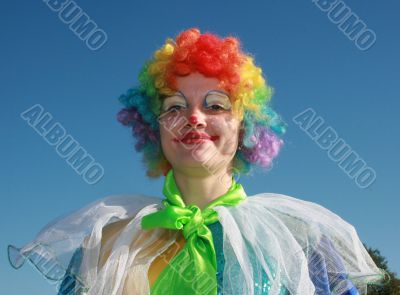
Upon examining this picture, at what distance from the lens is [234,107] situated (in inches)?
117

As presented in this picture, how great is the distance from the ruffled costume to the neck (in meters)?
0.04

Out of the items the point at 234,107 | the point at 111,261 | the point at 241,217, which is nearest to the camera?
the point at 111,261

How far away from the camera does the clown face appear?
286cm

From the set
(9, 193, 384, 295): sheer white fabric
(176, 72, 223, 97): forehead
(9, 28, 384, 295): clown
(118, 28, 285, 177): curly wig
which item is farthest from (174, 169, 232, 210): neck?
(176, 72, 223, 97): forehead

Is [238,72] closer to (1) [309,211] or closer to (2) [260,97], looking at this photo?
(2) [260,97]

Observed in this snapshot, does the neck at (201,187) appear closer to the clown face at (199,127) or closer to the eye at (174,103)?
the clown face at (199,127)

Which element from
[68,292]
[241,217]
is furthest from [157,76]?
[68,292]

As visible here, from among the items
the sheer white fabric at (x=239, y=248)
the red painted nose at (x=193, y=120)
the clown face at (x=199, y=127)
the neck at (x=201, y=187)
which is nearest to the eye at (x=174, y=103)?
the clown face at (x=199, y=127)

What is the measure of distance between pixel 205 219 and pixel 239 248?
26 cm

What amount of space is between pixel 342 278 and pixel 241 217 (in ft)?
1.68

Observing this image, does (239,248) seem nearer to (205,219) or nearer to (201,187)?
(205,219)

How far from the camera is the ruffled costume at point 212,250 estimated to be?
254cm

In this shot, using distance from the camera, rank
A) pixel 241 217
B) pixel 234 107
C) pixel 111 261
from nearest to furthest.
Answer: pixel 111 261, pixel 241 217, pixel 234 107

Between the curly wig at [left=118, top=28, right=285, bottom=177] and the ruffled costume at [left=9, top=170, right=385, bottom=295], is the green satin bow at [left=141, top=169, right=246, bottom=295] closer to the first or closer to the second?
the ruffled costume at [left=9, top=170, right=385, bottom=295]
